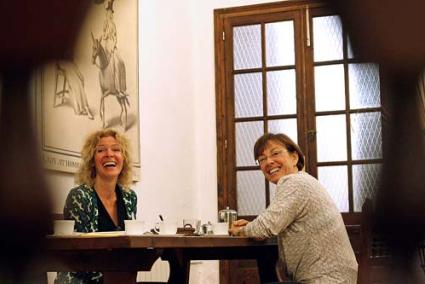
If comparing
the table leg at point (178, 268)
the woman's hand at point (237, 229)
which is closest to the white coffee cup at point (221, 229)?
the woman's hand at point (237, 229)

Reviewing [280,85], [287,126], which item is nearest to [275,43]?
[280,85]

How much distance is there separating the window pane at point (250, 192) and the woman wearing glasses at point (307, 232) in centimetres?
278

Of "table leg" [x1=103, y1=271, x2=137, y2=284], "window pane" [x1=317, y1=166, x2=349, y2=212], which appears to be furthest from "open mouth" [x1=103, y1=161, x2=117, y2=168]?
"window pane" [x1=317, y1=166, x2=349, y2=212]

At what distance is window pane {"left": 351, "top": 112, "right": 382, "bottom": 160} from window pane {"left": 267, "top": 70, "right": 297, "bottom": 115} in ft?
16.9

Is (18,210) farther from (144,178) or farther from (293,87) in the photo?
(293,87)

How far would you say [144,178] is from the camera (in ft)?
15.2

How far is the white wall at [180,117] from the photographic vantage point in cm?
469

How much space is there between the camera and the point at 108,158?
9.51ft

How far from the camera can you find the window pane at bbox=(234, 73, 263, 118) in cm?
541

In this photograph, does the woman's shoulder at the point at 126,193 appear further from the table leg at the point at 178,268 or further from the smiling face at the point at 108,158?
the table leg at the point at 178,268

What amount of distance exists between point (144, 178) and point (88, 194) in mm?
2018

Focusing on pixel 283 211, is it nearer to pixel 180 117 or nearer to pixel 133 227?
pixel 133 227

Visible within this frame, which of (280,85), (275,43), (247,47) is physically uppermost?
(275,43)

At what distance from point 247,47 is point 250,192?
3.65ft
